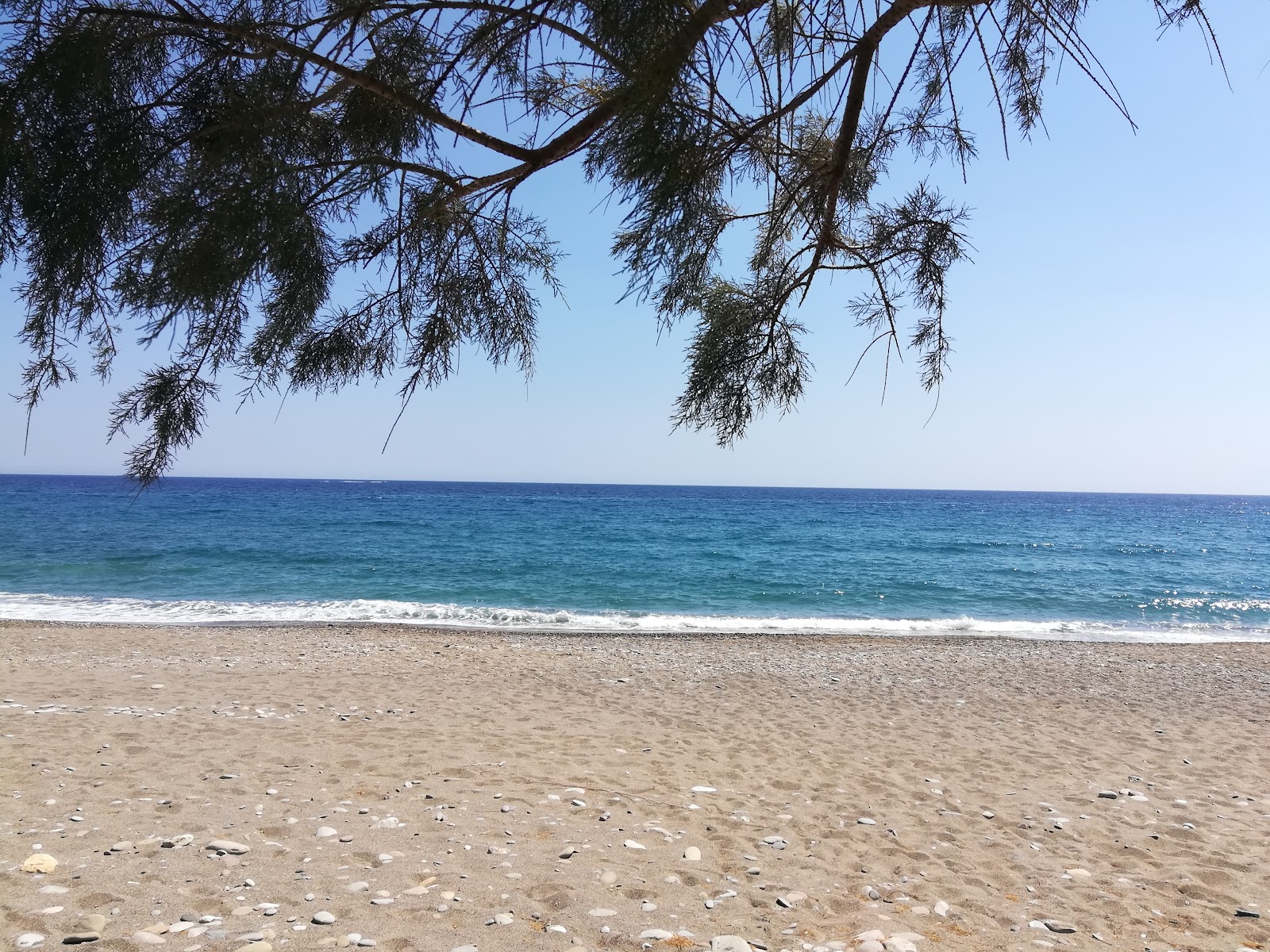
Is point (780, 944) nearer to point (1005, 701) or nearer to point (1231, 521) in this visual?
point (1005, 701)

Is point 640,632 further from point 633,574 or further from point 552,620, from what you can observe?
point 633,574

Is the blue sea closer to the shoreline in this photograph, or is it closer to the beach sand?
the shoreline

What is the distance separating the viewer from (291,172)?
8.03 feet

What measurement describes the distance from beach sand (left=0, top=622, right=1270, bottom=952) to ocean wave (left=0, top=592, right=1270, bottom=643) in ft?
15.7

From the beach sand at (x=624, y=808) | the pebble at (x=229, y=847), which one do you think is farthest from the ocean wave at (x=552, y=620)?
the pebble at (x=229, y=847)

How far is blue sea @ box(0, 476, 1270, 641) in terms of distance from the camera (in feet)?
54.7

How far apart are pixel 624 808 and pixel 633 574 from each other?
19.0 m

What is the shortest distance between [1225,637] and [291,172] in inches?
760

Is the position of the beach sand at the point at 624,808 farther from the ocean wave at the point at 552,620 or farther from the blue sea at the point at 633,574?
the blue sea at the point at 633,574

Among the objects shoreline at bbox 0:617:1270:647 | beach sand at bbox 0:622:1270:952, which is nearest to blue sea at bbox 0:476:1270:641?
shoreline at bbox 0:617:1270:647

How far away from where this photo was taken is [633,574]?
24.1 m

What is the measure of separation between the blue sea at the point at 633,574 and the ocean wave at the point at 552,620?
94 mm

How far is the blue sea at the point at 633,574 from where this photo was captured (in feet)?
54.7

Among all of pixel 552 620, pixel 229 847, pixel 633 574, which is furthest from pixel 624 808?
pixel 633 574
